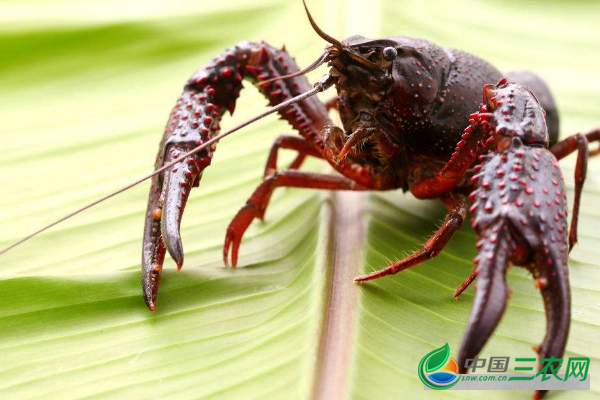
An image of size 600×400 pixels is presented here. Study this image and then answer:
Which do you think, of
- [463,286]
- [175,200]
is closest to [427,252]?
[463,286]

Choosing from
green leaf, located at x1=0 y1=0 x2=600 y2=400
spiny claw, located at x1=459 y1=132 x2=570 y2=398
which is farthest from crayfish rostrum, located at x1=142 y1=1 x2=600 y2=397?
green leaf, located at x1=0 y1=0 x2=600 y2=400

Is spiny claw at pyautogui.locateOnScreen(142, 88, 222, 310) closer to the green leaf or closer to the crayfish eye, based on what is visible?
the green leaf

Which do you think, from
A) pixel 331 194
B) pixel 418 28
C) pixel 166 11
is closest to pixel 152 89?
pixel 166 11

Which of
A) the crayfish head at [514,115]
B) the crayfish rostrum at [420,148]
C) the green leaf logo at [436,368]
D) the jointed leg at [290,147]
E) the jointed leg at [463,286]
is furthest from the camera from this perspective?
the jointed leg at [290,147]

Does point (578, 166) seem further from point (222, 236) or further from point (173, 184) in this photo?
point (173, 184)

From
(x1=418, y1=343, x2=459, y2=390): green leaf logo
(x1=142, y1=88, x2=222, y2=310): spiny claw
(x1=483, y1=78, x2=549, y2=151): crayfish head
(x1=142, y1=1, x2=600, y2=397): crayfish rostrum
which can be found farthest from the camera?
(x1=142, y1=88, x2=222, y2=310): spiny claw

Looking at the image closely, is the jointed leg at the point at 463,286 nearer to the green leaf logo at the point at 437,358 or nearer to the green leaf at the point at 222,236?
the green leaf at the point at 222,236

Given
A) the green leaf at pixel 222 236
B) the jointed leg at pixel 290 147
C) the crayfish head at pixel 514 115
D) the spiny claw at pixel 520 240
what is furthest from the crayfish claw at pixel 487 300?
the jointed leg at pixel 290 147

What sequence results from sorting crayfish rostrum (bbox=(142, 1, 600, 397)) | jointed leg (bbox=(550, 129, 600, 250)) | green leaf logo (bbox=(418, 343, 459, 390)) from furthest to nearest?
jointed leg (bbox=(550, 129, 600, 250)) → green leaf logo (bbox=(418, 343, 459, 390)) → crayfish rostrum (bbox=(142, 1, 600, 397))
